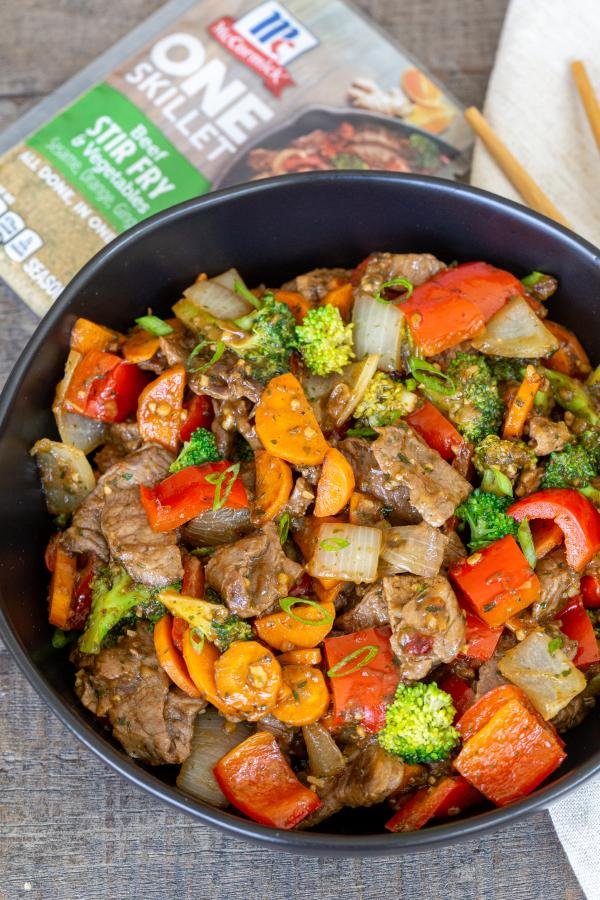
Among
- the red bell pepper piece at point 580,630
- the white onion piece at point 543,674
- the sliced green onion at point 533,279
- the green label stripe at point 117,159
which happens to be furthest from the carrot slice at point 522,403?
the green label stripe at point 117,159

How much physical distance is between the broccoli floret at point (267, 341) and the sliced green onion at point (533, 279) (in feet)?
3.67

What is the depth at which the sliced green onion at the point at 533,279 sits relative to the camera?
3822 mm

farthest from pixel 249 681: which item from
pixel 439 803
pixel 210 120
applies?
pixel 210 120

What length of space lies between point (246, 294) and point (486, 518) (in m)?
1.47

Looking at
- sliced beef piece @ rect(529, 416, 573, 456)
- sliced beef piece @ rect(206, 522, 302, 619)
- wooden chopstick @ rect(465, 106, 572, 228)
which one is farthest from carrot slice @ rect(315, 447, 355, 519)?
wooden chopstick @ rect(465, 106, 572, 228)

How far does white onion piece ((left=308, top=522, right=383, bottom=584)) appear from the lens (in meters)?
3.23

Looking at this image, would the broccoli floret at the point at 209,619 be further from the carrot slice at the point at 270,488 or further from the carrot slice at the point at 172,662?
the carrot slice at the point at 270,488

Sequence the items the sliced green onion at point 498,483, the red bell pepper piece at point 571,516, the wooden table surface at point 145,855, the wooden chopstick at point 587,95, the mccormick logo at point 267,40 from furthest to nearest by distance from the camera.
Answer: the mccormick logo at point 267,40 → the wooden chopstick at point 587,95 → the wooden table surface at point 145,855 → the sliced green onion at point 498,483 → the red bell pepper piece at point 571,516

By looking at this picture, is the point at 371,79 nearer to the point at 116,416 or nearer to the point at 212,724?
the point at 116,416

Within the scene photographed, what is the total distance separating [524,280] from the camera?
388 cm

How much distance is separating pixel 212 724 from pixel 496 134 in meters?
3.56

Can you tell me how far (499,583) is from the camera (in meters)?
3.25

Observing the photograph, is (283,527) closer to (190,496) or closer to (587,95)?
(190,496)

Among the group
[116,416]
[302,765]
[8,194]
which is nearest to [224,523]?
[116,416]
